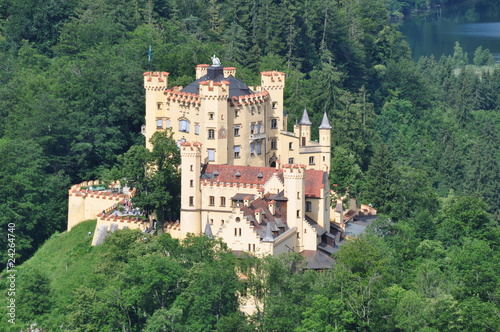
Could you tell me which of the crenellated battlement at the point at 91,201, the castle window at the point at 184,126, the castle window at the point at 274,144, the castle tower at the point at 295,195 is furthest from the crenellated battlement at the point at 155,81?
the castle tower at the point at 295,195

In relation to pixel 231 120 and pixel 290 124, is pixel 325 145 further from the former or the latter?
pixel 290 124

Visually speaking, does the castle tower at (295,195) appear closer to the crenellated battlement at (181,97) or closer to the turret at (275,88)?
the crenellated battlement at (181,97)

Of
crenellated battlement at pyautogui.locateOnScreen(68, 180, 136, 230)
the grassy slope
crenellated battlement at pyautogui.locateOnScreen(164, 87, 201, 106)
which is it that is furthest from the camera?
crenellated battlement at pyautogui.locateOnScreen(68, 180, 136, 230)

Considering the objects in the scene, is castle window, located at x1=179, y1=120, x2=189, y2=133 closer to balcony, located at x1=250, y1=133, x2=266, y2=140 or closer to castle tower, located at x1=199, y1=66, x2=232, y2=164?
castle tower, located at x1=199, y1=66, x2=232, y2=164

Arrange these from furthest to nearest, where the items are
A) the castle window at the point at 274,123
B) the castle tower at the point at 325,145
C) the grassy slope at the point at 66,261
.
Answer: the castle window at the point at 274,123, the castle tower at the point at 325,145, the grassy slope at the point at 66,261

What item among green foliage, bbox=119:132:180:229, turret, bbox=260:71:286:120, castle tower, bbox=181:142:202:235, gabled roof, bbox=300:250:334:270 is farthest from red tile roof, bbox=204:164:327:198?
turret, bbox=260:71:286:120

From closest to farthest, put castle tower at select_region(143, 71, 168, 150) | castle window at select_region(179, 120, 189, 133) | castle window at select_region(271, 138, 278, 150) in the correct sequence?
castle window at select_region(179, 120, 189, 133) → castle tower at select_region(143, 71, 168, 150) → castle window at select_region(271, 138, 278, 150)
